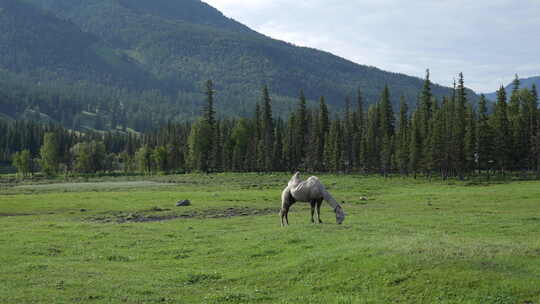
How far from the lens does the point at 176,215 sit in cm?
4650

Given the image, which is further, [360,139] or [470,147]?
[360,139]

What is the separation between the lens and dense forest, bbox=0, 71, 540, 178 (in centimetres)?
9562

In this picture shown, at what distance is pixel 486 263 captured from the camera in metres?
16.8

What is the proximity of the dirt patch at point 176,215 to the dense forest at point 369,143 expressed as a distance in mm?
59295

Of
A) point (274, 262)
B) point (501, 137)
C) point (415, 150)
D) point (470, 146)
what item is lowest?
point (274, 262)

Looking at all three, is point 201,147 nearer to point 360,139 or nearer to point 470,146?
point 360,139

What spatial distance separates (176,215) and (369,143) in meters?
80.4

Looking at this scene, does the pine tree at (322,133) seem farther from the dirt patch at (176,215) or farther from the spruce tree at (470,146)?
the dirt patch at (176,215)

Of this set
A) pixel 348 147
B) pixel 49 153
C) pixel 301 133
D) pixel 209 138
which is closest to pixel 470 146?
pixel 348 147

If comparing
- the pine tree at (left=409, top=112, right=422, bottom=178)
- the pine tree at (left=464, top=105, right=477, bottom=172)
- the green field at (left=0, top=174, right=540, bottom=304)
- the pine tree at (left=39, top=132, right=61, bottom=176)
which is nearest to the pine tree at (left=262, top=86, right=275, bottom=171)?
the pine tree at (left=409, top=112, right=422, bottom=178)

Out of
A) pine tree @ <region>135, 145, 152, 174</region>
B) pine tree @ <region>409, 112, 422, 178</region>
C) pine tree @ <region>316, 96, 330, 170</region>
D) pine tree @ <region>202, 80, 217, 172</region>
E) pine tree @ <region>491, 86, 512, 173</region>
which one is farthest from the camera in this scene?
pine tree @ <region>135, 145, 152, 174</region>

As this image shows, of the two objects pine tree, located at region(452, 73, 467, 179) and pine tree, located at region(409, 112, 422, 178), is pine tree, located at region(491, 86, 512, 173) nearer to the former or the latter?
pine tree, located at region(452, 73, 467, 179)

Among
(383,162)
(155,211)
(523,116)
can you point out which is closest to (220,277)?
(155,211)

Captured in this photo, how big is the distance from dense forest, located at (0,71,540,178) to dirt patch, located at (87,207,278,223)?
59295mm
